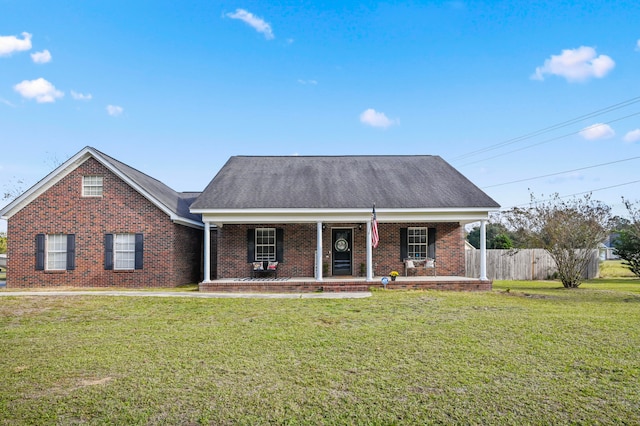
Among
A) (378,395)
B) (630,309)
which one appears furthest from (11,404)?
(630,309)

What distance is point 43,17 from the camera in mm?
15633

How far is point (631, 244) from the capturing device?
20.9m

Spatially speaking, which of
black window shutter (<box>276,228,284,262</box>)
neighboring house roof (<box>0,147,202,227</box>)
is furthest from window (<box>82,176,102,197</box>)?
black window shutter (<box>276,228,284,262</box>)

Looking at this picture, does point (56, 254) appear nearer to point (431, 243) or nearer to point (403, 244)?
point (403, 244)

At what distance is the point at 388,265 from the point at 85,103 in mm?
17509

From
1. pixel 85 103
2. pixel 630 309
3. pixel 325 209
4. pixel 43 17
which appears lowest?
pixel 630 309

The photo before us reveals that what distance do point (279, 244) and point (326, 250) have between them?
1991mm

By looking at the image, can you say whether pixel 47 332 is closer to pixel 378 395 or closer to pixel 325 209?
pixel 378 395

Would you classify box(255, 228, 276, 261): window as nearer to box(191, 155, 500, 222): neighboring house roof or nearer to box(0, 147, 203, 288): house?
box(191, 155, 500, 222): neighboring house roof

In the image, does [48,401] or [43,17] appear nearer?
[48,401]

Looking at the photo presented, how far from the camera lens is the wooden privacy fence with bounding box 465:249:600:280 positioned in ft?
69.4

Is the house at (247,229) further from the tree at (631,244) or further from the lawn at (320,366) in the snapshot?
the tree at (631,244)

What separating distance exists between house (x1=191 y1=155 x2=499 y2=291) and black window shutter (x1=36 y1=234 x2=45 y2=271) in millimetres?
6467

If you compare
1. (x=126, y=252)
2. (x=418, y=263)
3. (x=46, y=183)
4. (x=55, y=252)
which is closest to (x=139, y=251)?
(x=126, y=252)
